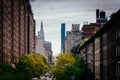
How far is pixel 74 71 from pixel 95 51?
661 cm

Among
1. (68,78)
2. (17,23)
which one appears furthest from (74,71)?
(17,23)

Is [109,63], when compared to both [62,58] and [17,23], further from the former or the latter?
[17,23]

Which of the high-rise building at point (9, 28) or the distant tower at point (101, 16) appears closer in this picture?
the high-rise building at point (9, 28)

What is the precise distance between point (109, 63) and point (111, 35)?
5407 millimetres

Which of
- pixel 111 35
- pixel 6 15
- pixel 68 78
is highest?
pixel 6 15

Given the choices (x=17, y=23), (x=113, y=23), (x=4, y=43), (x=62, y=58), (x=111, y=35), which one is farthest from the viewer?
(x=17, y=23)

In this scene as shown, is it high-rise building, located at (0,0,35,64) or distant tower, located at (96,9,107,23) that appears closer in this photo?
high-rise building, located at (0,0,35,64)

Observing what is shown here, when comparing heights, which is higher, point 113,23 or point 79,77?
point 113,23

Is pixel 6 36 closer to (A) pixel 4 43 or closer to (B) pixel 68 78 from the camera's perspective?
(A) pixel 4 43

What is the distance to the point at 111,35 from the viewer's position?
6912 centimetres

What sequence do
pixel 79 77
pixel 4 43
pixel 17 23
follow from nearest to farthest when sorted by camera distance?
pixel 79 77 → pixel 4 43 → pixel 17 23

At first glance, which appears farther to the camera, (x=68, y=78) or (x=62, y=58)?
(x=62, y=58)

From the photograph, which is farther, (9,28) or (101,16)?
(101,16)

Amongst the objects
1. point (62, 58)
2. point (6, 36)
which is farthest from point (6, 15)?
point (62, 58)
